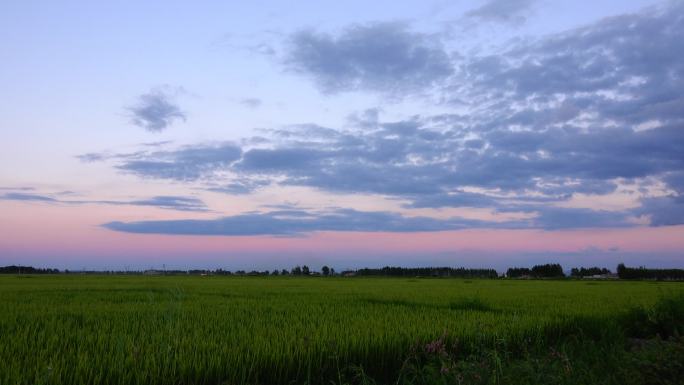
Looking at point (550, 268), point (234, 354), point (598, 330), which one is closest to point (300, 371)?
point (234, 354)

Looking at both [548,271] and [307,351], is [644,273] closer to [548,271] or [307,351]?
[548,271]

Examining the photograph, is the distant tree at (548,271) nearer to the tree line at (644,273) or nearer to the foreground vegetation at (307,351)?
the tree line at (644,273)

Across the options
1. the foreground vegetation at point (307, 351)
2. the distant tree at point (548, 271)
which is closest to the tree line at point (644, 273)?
the distant tree at point (548, 271)

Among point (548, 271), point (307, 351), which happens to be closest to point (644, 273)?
point (548, 271)

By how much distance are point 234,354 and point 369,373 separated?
157 cm

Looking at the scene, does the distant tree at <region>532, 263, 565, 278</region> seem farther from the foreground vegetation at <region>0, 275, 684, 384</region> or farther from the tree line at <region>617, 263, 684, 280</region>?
the foreground vegetation at <region>0, 275, 684, 384</region>

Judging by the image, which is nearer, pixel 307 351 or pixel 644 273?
pixel 307 351

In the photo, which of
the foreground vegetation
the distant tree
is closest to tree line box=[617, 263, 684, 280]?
the distant tree

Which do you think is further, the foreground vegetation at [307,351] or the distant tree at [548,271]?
the distant tree at [548,271]

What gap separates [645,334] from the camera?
29.8 feet

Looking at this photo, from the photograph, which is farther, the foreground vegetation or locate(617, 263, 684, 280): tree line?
locate(617, 263, 684, 280): tree line

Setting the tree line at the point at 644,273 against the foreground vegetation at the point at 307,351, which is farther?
the tree line at the point at 644,273

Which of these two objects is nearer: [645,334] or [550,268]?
[645,334]

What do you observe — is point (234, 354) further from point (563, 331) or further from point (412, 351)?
point (563, 331)
